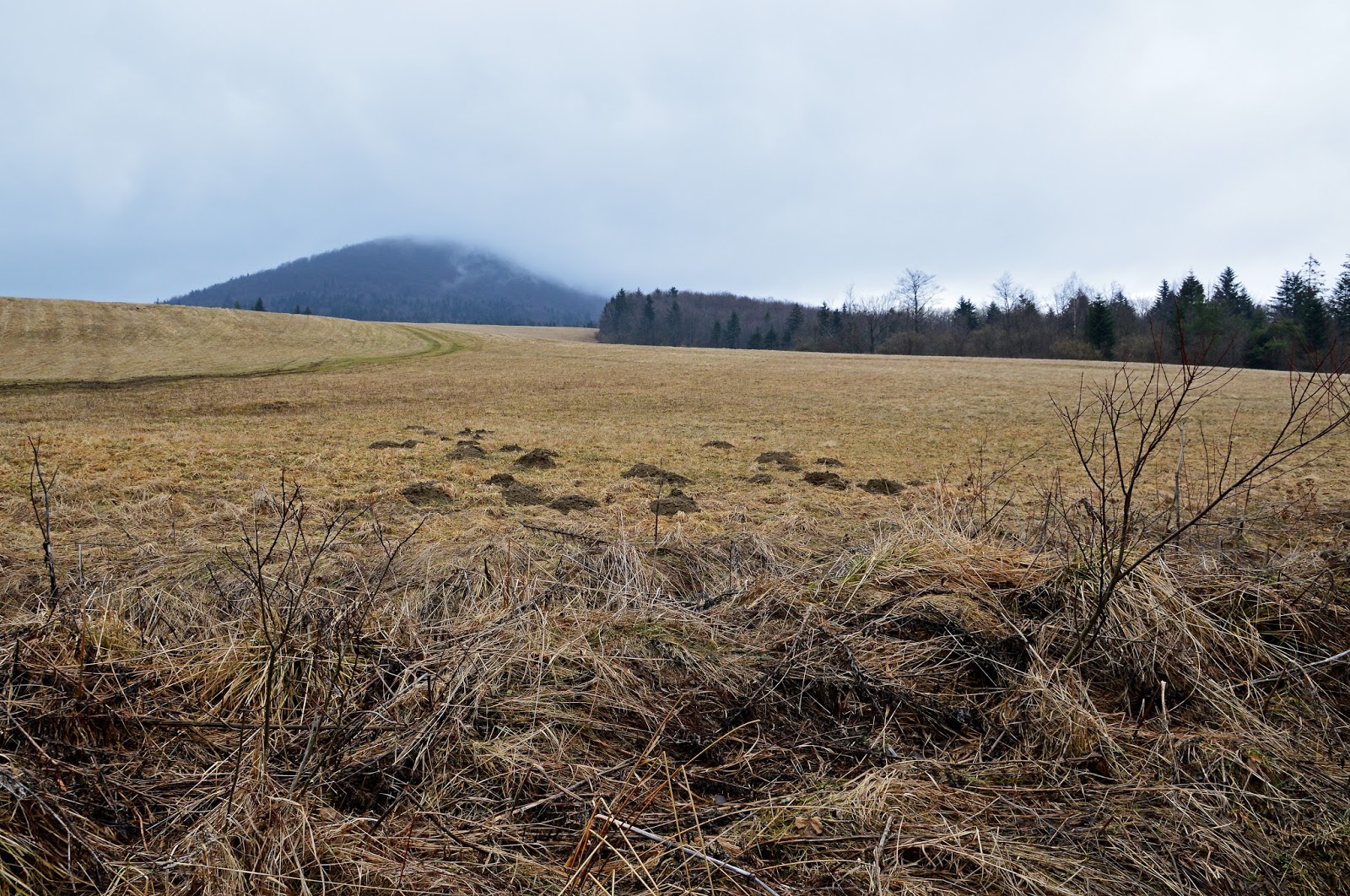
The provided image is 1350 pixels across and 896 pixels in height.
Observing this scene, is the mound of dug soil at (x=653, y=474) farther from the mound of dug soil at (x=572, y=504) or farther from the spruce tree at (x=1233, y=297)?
the spruce tree at (x=1233, y=297)

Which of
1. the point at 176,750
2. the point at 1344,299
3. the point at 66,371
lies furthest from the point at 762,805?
the point at 1344,299

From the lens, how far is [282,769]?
2189 millimetres

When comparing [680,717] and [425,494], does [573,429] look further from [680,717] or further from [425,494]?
[680,717]

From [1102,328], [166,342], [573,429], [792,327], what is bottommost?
[573,429]

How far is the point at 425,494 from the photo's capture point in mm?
8727

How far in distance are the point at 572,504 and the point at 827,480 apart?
398 cm

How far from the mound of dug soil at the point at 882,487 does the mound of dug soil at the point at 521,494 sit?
15.1 feet

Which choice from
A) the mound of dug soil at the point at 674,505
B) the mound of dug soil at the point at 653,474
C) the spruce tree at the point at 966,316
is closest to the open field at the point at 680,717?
the mound of dug soil at the point at 674,505

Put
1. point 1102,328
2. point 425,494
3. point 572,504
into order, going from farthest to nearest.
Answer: point 1102,328
point 425,494
point 572,504

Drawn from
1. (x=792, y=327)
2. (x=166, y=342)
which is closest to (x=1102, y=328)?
(x=792, y=327)

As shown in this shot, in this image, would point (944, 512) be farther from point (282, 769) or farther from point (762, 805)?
point (282, 769)

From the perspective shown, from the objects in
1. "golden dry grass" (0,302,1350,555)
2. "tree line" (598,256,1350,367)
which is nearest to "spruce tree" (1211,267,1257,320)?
"tree line" (598,256,1350,367)

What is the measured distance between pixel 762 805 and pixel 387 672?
1580mm

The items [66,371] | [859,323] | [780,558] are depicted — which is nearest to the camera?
[780,558]
